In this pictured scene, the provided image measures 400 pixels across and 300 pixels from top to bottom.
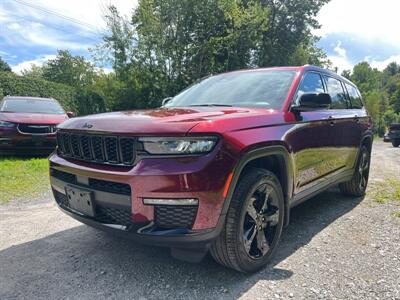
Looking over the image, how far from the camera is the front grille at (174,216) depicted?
2.29m

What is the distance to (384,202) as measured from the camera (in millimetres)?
5062

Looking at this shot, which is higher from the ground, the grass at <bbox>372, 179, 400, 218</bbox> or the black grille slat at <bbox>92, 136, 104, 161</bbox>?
the black grille slat at <bbox>92, 136, 104, 161</bbox>

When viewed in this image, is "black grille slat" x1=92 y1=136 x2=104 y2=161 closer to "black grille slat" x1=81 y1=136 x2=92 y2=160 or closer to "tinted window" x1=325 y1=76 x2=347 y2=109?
"black grille slat" x1=81 y1=136 x2=92 y2=160

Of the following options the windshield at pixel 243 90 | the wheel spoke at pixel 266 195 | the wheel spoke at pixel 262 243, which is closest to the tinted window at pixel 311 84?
the windshield at pixel 243 90

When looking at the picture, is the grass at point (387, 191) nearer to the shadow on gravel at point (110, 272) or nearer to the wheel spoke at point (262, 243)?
the shadow on gravel at point (110, 272)

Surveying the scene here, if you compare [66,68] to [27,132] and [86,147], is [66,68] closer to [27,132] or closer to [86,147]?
[27,132]

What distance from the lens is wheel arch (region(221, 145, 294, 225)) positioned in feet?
8.57

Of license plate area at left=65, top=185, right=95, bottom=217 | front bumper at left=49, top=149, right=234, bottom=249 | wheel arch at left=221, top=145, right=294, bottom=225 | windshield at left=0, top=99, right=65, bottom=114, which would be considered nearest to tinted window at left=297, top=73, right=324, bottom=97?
wheel arch at left=221, top=145, right=294, bottom=225

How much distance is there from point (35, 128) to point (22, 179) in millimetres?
2048

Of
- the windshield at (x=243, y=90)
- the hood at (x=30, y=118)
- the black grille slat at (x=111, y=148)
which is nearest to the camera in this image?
the black grille slat at (x=111, y=148)

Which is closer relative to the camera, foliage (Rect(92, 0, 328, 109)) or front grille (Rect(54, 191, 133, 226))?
front grille (Rect(54, 191, 133, 226))

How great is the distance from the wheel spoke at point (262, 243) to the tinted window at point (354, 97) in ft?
10.1

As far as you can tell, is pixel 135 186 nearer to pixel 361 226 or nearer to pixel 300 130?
pixel 300 130

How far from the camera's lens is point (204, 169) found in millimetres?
2250
